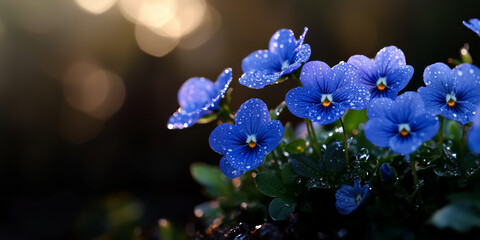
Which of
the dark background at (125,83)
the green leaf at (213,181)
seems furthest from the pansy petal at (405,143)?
the dark background at (125,83)

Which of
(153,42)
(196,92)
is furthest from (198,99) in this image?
(153,42)

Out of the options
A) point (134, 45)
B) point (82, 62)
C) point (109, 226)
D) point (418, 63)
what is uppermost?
point (418, 63)

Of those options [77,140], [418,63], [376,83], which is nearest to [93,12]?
[77,140]

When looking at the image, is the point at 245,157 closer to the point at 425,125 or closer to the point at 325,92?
the point at 325,92

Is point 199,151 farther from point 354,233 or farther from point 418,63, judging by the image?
point 354,233

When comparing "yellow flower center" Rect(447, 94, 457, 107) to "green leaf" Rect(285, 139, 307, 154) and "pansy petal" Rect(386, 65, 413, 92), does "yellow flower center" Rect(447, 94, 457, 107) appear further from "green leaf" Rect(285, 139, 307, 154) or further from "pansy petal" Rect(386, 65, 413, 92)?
"green leaf" Rect(285, 139, 307, 154)
